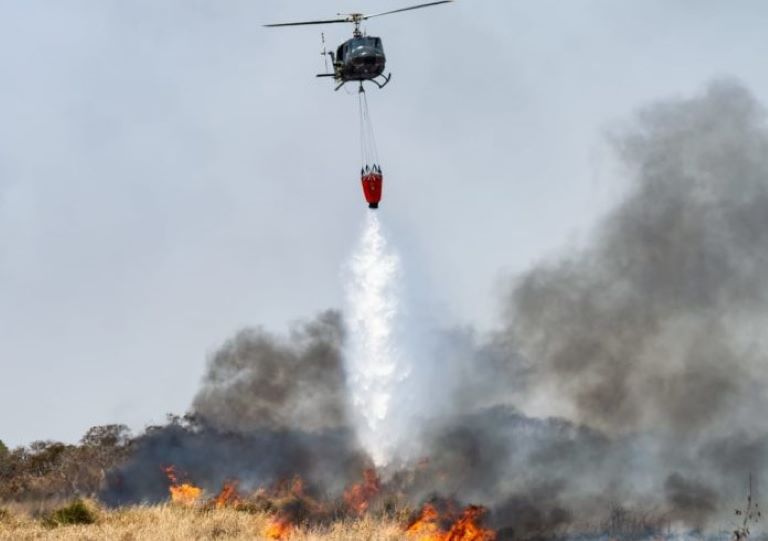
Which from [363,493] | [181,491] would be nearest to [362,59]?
[363,493]

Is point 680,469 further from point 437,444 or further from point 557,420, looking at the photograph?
point 437,444

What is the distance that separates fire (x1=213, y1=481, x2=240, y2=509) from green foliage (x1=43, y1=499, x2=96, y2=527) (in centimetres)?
503

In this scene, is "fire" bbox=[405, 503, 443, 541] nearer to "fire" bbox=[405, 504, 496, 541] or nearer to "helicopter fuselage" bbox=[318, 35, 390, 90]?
"fire" bbox=[405, 504, 496, 541]

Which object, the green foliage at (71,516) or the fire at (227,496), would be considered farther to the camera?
the fire at (227,496)

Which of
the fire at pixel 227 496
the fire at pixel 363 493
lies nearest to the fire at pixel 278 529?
the fire at pixel 363 493

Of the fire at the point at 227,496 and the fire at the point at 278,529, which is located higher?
the fire at the point at 227,496

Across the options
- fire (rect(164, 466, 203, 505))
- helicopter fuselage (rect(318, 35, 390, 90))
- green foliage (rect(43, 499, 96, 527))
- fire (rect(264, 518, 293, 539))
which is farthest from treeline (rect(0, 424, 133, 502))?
helicopter fuselage (rect(318, 35, 390, 90))

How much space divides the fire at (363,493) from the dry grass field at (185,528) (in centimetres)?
307

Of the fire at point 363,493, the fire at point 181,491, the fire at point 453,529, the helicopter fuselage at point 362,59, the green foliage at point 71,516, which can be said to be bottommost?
the fire at point 453,529

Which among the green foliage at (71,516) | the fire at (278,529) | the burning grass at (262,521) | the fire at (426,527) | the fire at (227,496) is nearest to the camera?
the burning grass at (262,521)

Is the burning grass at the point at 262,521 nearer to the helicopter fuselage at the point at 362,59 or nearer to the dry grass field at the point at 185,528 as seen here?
the dry grass field at the point at 185,528

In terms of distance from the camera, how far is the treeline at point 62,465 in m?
49.8

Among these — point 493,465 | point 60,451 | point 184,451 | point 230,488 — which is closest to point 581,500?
point 493,465

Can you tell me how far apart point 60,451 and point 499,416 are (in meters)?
33.0
